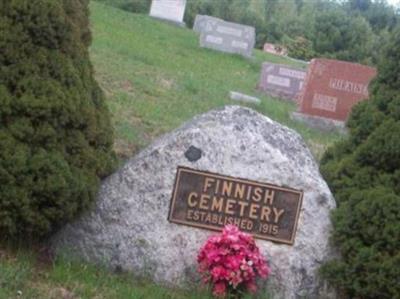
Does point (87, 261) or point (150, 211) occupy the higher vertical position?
point (150, 211)

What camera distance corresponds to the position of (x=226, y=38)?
20.4 metres

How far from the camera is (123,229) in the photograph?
19.1 feet

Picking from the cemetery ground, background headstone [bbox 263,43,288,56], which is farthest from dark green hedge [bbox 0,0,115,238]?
background headstone [bbox 263,43,288,56]

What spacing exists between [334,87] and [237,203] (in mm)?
7850

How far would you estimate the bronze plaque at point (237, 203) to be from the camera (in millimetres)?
5914

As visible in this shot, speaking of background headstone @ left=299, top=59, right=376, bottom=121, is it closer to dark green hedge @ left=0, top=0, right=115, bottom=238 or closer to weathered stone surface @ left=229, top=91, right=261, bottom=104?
weathered stone surface @ left=229, top=91, right=261, bottom=104

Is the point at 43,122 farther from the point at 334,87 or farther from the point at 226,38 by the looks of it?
the point at 226,38

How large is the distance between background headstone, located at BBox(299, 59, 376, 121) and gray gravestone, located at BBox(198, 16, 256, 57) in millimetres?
6672

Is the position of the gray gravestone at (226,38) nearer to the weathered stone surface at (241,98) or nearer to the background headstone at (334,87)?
the background headstone at (334,87)

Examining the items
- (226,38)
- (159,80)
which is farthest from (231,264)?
(226,38)

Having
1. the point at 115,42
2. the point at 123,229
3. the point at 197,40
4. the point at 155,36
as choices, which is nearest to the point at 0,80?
the point at 123,229

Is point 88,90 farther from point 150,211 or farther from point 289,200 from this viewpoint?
point 289,200

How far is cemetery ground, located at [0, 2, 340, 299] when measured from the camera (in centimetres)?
530

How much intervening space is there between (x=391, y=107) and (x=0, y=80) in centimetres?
266
